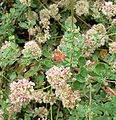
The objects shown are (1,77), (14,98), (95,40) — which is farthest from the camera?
(1,77)

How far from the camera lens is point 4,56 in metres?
1.33

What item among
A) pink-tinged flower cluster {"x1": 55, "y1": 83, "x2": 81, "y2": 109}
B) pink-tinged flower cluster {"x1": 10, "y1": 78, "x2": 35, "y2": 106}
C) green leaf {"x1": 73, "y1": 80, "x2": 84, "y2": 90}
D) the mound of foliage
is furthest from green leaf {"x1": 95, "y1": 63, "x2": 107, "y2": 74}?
pink-tinged flower cluster {"x1": 10, "y1": 78, "x2": 35, "y2": 106}

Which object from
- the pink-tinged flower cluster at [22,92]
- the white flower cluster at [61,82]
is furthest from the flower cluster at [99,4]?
the pink-tinged flower cluster at [22,92]

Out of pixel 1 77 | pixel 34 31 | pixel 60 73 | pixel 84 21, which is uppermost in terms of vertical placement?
pixel 84 21

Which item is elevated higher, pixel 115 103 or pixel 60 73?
pixel 60 73

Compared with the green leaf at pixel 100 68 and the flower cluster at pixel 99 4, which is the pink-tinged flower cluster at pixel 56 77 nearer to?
the green leaf at pixel 100 68

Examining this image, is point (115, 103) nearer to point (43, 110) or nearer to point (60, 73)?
point (60, 73)

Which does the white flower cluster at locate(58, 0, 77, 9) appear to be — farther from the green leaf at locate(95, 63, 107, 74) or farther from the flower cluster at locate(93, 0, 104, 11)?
the green leaf at locate(95, 63, 107, 74)

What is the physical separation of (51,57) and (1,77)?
0.51 metres

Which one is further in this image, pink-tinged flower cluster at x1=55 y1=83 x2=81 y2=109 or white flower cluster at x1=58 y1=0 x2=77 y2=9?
white flower cluster at x1=58 y1=0 x2=77 y2=9

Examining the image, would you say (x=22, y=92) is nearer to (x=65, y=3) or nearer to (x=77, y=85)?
(x=77, y=85)

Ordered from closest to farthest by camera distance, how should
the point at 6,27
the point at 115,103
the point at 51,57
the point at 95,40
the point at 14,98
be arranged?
the point at 115,103 → the point at 14,98 → the point at 95,40 → the point at 51,57 → the point at 6,27

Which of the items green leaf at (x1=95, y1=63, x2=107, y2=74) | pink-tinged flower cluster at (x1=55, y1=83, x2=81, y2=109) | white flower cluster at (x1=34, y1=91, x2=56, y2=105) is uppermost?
green leaf at (x1=95, y1=63, x2=107, y2=74)

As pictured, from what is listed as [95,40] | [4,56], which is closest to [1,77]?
[4,56]
